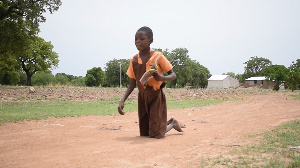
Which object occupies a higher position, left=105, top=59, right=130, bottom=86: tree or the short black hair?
left=105, top=59, right=130, bottom=86: tree

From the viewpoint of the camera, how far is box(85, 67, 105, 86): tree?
78500mm

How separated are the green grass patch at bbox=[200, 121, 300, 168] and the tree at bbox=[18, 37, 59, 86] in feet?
140

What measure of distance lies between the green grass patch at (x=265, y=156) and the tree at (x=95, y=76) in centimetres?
7674

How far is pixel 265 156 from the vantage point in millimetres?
3318

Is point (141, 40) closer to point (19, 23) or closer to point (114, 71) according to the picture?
point (19, 23)

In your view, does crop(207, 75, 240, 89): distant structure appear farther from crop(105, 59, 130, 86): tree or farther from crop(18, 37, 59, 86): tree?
crop(18, 37, 59, 86): tree

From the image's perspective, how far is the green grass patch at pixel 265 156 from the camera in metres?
2.99

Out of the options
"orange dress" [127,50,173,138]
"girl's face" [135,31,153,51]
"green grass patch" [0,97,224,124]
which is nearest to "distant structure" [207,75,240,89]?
"green grass patch" [0,97,224,124]

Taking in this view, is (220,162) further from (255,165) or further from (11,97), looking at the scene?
(11,97)

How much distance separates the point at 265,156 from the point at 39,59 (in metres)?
44.8

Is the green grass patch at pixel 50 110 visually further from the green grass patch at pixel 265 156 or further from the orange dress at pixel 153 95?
the green grass patch at pixel 265 156

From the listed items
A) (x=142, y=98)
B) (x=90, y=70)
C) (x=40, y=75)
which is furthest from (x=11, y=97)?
(x=90, y=70)

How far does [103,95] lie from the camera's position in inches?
797

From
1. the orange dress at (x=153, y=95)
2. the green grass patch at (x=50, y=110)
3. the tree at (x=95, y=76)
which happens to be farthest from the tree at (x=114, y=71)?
the orange dress at (x=153, y=95)
